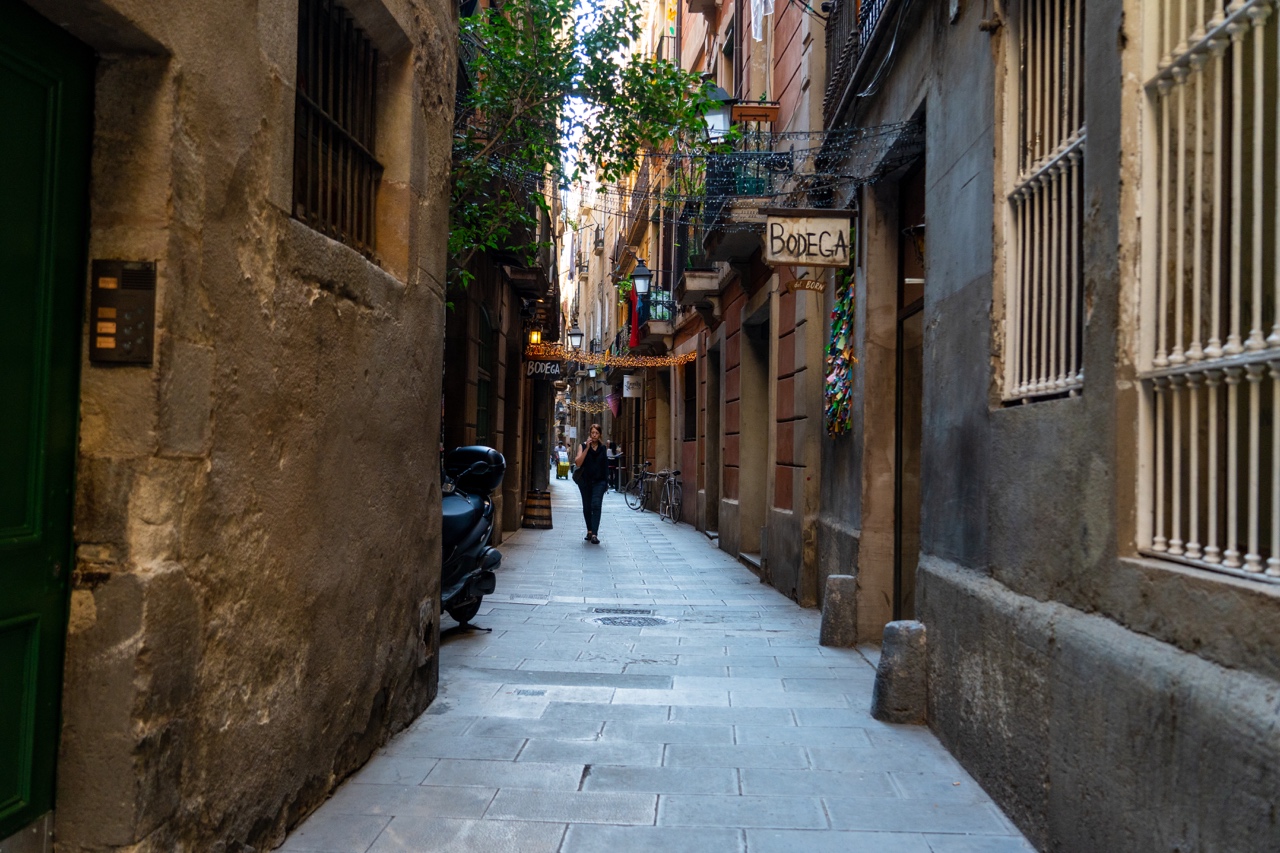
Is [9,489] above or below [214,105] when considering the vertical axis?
below

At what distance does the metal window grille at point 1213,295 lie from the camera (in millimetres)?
2824

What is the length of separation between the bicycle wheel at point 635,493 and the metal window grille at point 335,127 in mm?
22813

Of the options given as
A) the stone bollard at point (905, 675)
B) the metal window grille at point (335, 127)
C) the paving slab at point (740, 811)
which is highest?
the metal window grille at point (335, 127)

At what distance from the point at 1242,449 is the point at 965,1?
351 cm

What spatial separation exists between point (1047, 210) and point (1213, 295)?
1535 mm

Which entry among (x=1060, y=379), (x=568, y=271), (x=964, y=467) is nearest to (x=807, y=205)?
(x=964, y=467)

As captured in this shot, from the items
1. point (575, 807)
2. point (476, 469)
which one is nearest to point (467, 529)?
point (476, 469)

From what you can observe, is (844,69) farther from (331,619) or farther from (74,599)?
(74,599)

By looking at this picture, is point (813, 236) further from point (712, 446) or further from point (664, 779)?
point (712, 446)

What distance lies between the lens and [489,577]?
28.2 feet

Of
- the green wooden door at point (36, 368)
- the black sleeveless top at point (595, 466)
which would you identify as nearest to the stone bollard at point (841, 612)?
the green wooden door at point (36, 368)

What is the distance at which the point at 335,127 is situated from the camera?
4625 millimetres

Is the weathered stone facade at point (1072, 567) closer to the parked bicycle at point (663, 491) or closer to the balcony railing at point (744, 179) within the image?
the balcony railing at point (744, 179)

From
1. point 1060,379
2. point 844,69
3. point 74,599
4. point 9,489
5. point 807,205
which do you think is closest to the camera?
point 9,489
